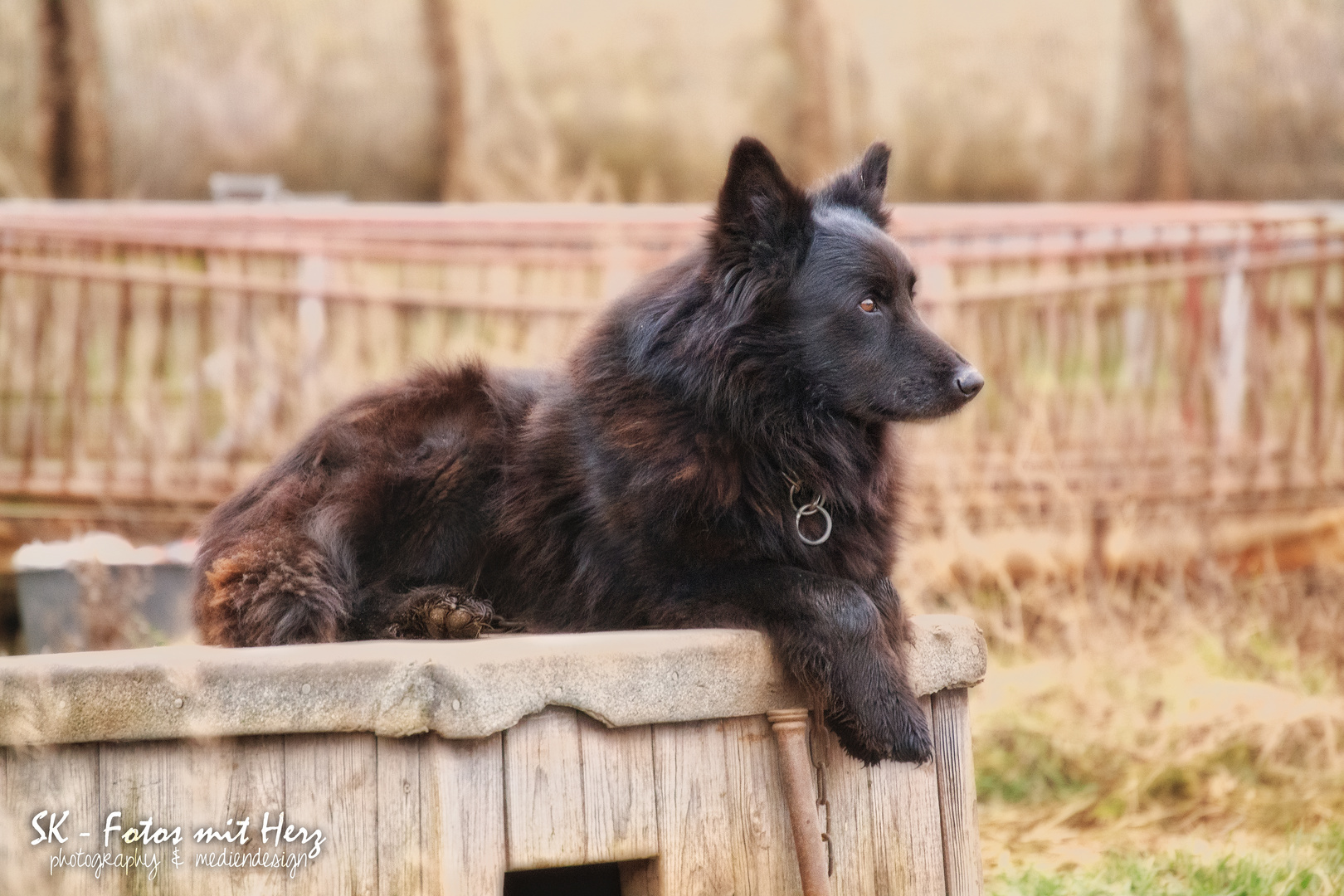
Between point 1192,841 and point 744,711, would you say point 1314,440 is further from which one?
point 744,711

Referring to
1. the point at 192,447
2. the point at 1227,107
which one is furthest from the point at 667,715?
the point at 1227,107

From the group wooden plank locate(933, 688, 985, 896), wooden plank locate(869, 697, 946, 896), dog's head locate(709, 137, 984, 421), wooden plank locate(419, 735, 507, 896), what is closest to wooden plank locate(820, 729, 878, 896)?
wooden plank locate(869, 697, 946, 896)

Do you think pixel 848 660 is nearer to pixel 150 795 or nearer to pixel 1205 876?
→ pixel 150 795

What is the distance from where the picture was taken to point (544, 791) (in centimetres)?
179

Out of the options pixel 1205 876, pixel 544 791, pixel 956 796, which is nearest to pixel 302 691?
pixel 544 791

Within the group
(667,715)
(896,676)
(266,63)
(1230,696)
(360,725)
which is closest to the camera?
(360,725)

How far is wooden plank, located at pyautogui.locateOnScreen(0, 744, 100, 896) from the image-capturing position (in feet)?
5.60

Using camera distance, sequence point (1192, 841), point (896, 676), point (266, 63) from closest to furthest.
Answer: point (896, 676) < point (1192, 841) < point (266, 63)

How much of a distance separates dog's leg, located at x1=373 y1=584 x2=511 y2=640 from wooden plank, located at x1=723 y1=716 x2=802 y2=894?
0.61 metres

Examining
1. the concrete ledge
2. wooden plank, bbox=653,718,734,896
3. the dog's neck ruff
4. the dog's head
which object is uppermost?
the dog's head

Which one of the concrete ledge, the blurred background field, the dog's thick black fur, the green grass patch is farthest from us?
the blurred background field

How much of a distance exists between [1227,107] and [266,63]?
21.8 feet

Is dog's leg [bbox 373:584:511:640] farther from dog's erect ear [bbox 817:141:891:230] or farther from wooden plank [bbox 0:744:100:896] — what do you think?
dog's erect ear [bbox 817:141:891:230]

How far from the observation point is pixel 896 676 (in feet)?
6.55
